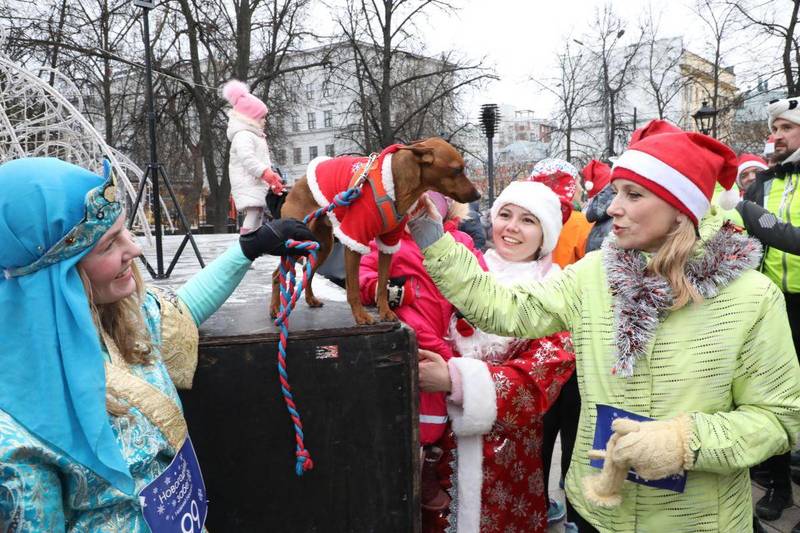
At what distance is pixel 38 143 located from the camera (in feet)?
18.4

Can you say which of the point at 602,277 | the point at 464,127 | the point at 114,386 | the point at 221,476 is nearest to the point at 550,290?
the point at 602,277

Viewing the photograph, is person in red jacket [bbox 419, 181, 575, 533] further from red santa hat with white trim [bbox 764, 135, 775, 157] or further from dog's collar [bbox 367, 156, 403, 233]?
red santa hat with white trim [bbox 764, 135, 775, 157]

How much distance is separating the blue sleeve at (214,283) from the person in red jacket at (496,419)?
0.73m

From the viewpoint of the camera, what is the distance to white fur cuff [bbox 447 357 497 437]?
2.02 m

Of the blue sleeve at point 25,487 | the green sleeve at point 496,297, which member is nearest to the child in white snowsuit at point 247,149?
the green sleeve at point 496,297

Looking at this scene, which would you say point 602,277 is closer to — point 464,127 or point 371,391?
point 371,391

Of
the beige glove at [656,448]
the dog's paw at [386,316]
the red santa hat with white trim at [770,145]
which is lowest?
the beige glove at [656,448]

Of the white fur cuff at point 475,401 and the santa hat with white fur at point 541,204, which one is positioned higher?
the santa hat with white fur at point 541,204

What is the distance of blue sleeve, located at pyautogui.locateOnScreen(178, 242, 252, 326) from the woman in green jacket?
1040 millimetres

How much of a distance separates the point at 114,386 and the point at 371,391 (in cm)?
70

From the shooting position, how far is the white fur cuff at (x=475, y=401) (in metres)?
2.02

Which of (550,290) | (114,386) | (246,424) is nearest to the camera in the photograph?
(114,386)

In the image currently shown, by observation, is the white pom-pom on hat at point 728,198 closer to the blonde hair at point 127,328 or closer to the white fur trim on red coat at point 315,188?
the white fur trim on red coat at point 315,188

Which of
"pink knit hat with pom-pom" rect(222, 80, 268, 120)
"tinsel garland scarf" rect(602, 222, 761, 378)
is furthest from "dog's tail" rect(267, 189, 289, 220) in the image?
"tinsel garland scarf" rect(602, 222, 761, 378)
